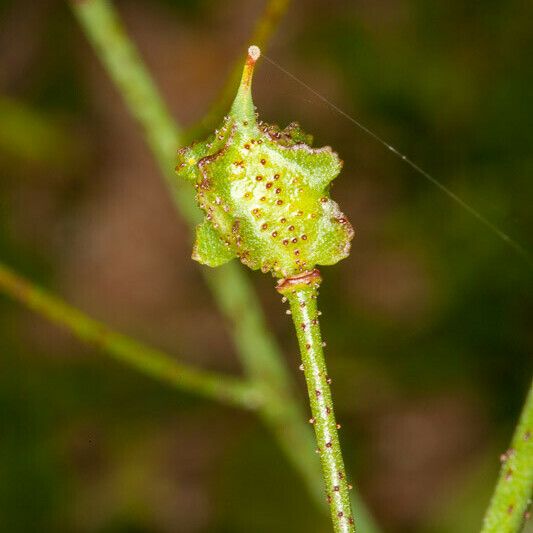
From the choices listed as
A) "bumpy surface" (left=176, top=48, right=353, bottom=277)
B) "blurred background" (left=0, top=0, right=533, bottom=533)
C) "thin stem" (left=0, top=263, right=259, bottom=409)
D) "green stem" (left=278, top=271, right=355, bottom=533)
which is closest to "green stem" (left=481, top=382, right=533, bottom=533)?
"green stem" (left=278, top=271, right=355, bottom=533)

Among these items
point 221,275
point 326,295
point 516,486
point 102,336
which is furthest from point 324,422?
point 326,295

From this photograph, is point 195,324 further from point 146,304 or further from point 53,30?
point 53,30

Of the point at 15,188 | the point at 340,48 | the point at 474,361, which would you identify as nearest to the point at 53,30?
the point at 15,188

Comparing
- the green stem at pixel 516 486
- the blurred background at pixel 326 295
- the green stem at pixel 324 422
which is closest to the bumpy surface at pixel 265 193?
the green stem at pixel 324 422

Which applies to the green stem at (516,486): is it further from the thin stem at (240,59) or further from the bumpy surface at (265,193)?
the thin stem at (240,59)

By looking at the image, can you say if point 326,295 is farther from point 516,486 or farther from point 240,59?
point 516,486

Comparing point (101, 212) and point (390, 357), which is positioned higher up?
point (101, 212)
